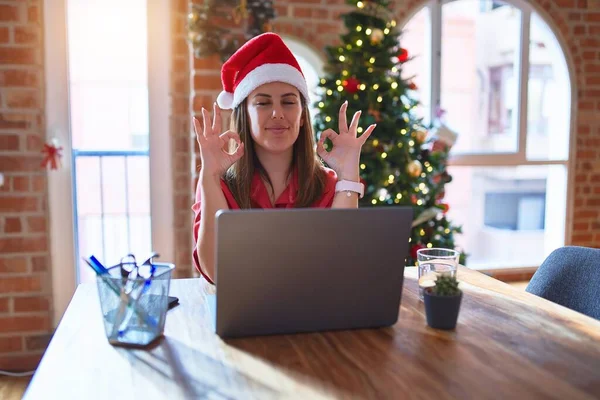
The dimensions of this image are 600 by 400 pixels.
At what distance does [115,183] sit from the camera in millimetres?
3146

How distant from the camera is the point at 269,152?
5.40 ft

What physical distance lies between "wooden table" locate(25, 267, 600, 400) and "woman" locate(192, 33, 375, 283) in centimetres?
40

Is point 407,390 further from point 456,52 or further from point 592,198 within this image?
point 456,52

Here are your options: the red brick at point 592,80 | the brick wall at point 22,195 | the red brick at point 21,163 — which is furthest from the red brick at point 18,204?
the red brick at point 592,80

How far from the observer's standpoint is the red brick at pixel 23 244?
106 inches

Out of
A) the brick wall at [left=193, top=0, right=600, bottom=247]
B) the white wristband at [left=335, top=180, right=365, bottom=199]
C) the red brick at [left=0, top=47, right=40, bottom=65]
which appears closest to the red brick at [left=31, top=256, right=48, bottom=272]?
the red brick at [left=0, top=47, right=40, bottom=65]

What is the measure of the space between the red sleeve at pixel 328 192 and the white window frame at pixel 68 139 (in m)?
1.43

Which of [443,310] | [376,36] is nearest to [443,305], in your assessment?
[443,310]

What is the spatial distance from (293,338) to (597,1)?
3.62 m

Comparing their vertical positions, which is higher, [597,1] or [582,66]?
[597,1]

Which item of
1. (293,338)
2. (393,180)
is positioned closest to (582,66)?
(393,180)

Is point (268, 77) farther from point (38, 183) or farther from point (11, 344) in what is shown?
point (11, 344)

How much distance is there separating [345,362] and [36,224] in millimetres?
2244

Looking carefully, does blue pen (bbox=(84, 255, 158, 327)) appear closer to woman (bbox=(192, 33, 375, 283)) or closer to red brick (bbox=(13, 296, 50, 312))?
woman (bbox=(192, 33, 375, 283))
